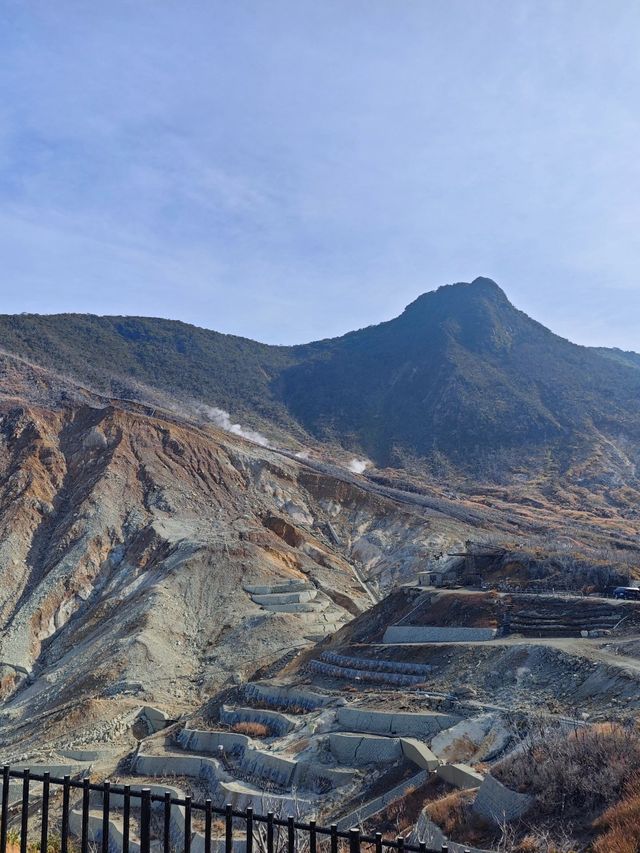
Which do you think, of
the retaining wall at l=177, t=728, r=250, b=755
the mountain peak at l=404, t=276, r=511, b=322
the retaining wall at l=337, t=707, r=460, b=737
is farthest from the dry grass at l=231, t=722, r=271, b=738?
the mountain peak at l=404, t=276, r=511, b=322

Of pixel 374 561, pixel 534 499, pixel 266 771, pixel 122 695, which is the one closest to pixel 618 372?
pixel 534 499

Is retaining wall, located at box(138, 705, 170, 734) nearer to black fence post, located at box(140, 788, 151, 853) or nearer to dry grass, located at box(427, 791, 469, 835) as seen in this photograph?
dry grass, located at box(427, 791, 469, 835)

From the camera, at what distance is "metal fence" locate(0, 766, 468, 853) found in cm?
759

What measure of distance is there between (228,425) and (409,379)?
4531 centimetres

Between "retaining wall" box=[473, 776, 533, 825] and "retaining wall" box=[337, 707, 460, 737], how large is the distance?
1229cm

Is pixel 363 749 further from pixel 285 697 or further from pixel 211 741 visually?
pixel 285 697

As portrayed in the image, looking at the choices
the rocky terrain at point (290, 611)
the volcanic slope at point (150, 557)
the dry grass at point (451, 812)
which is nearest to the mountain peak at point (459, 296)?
the rocky terrain at point (290, 611)

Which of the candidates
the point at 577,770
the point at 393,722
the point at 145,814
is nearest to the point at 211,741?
the point at 393,722

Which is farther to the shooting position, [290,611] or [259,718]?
[290,611]

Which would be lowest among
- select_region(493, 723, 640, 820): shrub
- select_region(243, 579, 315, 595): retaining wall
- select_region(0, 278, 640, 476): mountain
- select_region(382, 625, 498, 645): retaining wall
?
select_region(243, 579, 315, 595): retaining wall

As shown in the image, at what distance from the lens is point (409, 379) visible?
5999 inches

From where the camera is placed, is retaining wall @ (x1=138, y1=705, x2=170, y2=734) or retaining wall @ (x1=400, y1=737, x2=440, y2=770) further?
retaining wall @ (x1=138, y1=705, x2=170, y2=734)

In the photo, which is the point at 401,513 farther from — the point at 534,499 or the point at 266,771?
the point at 266,771

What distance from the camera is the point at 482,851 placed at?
11.9m
